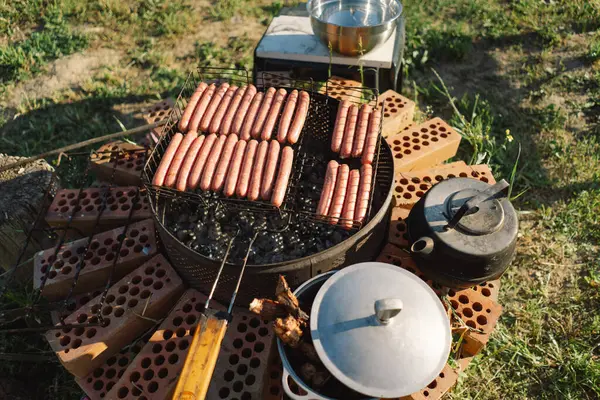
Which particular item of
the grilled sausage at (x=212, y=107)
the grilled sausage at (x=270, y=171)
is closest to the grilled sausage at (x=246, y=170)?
the grilled sausage at (x=270, y=171)

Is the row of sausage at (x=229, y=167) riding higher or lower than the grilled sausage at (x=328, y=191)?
higher

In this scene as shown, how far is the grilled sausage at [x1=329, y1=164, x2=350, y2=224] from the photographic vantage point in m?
3.94

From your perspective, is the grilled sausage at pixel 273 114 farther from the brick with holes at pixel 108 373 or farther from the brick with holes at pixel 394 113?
the brick with holes at pixel 108 373

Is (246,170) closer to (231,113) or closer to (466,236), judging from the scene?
(231,113)

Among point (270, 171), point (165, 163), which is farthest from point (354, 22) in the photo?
point (165, 163)

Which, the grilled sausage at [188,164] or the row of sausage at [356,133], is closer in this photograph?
the grilled sausage at [188,164]

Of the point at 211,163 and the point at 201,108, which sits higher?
the point at 201,108

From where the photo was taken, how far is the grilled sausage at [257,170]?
4.11 meters

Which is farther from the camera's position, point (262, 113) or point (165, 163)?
point (262, 113)

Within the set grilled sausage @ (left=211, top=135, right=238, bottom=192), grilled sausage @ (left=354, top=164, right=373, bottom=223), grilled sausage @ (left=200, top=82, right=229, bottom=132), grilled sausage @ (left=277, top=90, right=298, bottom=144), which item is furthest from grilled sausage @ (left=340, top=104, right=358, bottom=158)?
grilled sausage @ (left=200, top=82, right=229, bottom=132)

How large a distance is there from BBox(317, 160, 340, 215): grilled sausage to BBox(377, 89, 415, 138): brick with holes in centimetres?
155

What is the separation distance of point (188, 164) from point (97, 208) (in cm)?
143

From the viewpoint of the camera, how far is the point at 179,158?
14.3 ft

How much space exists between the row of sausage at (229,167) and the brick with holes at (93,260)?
86 centimetres
